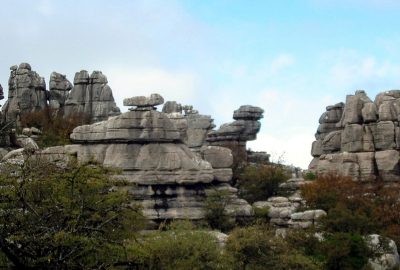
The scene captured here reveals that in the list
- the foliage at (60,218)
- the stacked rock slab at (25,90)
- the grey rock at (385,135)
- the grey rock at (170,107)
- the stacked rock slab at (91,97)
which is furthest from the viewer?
the stacked rock slab at (25,90)

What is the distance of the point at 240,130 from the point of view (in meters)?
60.7

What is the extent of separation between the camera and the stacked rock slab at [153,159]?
3944cm

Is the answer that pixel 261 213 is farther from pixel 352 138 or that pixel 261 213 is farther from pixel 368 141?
pixel 352 138

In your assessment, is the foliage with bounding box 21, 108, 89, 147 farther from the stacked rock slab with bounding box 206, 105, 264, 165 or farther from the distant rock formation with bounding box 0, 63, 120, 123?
the stacked rock slab with bounding box 206, 105, 264, 165

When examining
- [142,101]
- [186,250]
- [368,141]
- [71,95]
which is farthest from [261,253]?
[71,95]

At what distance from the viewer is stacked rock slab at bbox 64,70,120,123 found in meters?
60.6

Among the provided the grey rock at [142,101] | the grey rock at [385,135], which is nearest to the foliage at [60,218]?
the grey rock at [142,101]

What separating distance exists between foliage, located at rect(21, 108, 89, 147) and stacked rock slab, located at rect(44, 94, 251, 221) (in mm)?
9285

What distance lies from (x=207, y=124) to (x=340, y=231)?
23.9m

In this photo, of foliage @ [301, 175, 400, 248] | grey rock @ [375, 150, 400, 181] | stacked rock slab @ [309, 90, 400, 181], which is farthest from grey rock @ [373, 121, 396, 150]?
foliage @ [301, 175, 400, 248]

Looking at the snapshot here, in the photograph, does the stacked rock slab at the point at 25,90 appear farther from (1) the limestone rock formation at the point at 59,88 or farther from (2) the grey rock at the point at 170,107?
(2) the grey rock at the point at 170,107

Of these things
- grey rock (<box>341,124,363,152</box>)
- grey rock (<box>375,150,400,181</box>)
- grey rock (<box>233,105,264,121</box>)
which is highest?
grey rock (<box>233,105,264,121</box>)

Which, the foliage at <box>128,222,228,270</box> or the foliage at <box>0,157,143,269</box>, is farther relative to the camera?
the foliage at <box>128,222,228,270</box>

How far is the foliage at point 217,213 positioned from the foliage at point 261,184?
25.3 ft
